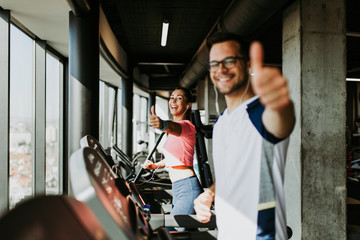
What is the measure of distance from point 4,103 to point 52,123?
2.17 m

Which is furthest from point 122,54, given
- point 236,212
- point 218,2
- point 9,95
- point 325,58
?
point 236,212

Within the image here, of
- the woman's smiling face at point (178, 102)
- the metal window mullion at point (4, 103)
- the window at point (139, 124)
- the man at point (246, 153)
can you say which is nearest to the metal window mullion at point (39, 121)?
the metal window mullion at point (4, 103)

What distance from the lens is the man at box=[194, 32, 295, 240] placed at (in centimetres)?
98

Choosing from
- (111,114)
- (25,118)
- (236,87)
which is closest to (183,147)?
(236,87)

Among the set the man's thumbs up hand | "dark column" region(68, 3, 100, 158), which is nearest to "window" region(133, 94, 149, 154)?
"dark column" region(68, 3, 100, 158)

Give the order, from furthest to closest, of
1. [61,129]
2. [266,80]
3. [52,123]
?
1. [61,129]
2. [52,123]
3. [266,80]

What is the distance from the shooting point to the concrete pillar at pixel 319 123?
295 cm

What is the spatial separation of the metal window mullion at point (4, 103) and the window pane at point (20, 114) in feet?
0.66

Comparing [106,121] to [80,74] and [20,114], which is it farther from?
[80,74]

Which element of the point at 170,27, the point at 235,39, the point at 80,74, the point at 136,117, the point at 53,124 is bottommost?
the point at 53,124

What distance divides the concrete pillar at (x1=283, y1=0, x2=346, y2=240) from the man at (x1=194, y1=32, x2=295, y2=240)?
212 cm

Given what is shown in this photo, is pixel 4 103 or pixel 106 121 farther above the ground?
pixel 4 103

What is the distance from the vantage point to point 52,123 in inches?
207

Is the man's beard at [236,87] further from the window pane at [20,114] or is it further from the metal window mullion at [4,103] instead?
the window pane at [20,114]
